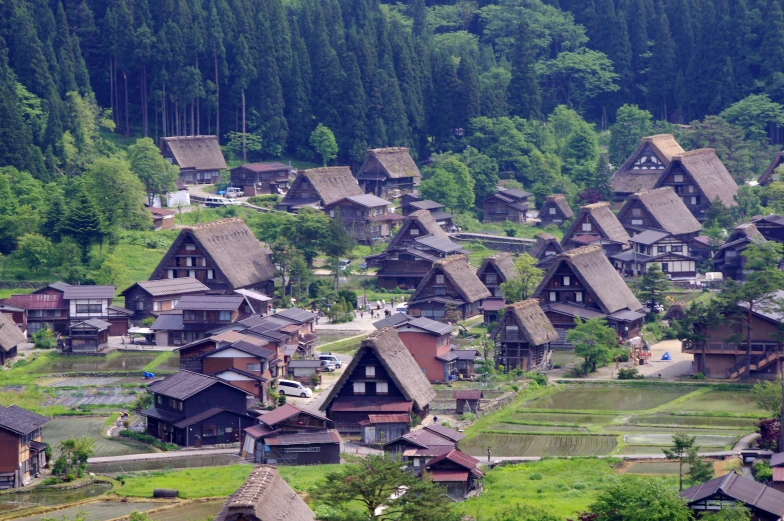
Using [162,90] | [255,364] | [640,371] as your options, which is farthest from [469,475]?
[162,90]

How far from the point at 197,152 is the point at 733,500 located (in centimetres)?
5123

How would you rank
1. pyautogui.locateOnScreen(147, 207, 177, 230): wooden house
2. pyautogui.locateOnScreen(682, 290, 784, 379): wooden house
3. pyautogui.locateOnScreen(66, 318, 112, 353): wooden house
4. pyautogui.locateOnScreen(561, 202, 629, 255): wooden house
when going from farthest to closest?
pyautogui.locateOnScreen(147, 207, 177, 230): wooden house < pyautogui.locateOnScreen(561, 202, 629, 255): wooden house < pyautogui.locateOnScreen(66, 318, 112, 353): wooden house < pyautogui.locateOnScreen(682, 290, 784, 379): wooden house

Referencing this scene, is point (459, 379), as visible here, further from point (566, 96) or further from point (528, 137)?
point (566, 96)

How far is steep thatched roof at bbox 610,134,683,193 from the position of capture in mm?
81750

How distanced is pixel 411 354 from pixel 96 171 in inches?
871

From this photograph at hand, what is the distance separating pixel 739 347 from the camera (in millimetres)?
53188

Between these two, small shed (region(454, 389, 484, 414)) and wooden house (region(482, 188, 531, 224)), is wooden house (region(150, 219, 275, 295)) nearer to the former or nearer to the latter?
small shed (region(454, 389, 484, 414))

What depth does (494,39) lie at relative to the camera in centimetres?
10838

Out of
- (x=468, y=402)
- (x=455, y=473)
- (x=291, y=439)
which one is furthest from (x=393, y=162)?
(x=455, y=473)

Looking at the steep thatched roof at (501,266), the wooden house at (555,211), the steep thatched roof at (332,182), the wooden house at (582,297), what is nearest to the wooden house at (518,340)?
the wooden house at (582,297)

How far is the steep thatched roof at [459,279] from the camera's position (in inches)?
2450

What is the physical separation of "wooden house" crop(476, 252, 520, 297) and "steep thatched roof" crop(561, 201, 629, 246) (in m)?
7.24

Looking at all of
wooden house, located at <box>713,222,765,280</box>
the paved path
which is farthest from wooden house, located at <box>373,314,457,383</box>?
wooden house, located at <box>713,222,765,280</box>

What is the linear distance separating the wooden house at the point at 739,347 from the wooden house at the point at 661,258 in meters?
15.8
